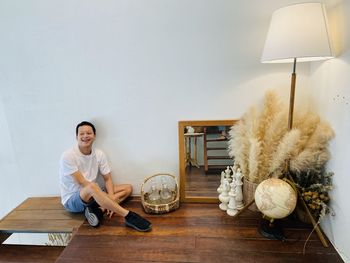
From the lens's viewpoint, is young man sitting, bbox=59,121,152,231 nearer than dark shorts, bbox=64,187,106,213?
Yes

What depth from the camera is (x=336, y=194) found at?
1.29m

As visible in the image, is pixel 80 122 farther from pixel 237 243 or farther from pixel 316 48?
pixel 316 48

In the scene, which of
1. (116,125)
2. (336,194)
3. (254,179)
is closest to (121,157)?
(116,125)

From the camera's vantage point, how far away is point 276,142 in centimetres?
147

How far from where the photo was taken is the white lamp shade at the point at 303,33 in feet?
3.77

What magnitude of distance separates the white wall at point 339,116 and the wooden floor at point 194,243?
0.15m

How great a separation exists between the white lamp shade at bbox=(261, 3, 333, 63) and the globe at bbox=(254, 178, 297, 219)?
2.25 feet

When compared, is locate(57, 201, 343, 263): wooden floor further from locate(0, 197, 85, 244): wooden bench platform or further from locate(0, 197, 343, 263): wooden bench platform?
locate(0, 197, 85, 244): wooden bench platform

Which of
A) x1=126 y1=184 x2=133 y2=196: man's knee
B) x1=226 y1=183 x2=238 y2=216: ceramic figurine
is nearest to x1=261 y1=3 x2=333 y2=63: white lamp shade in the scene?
x1=226 y1=183 x2=238 y2=216: ceramic figurine

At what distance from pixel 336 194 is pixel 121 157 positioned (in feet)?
4.79

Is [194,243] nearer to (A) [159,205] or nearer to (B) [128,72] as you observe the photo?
(A) [159,205]

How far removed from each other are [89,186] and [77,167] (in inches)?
8.3

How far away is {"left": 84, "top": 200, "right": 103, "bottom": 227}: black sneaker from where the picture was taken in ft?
5.09

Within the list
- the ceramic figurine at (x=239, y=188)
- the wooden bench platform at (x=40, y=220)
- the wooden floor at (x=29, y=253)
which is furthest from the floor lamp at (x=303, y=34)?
the wooden floor at (x=29, y=253)
